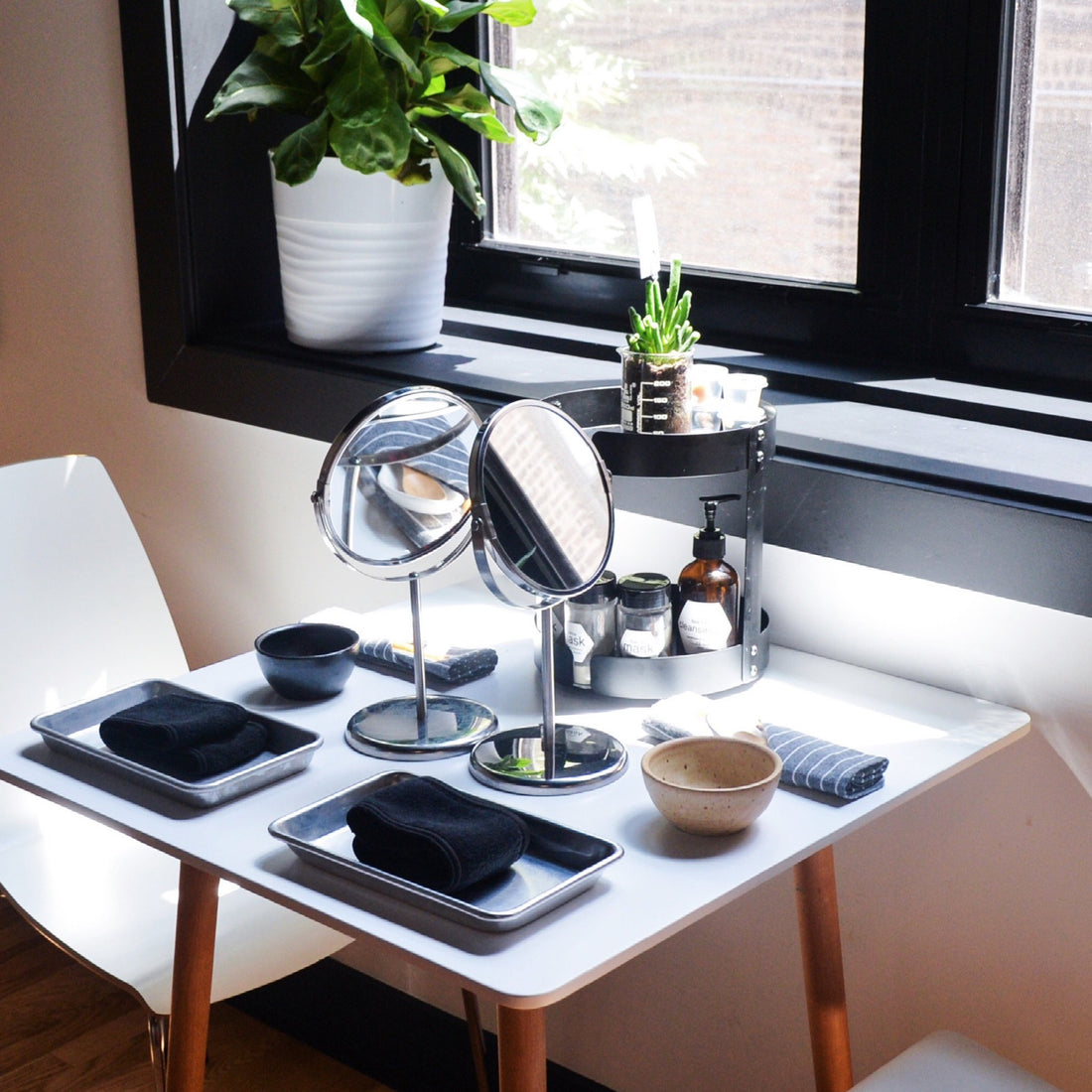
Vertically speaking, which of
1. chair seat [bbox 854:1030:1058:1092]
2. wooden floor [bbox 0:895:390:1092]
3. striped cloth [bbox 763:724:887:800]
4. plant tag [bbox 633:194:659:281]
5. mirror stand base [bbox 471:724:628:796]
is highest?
plant tag [bbox 633:194:659:281]

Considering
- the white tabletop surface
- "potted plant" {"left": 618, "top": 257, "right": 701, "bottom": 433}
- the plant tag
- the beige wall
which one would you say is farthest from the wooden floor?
the plant tag

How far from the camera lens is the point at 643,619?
4.89 feet

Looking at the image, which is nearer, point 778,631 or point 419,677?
point 419,677

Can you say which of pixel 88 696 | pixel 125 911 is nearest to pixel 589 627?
pixel 125 911

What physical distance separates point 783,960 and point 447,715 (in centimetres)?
50

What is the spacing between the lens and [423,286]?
1.99 metres

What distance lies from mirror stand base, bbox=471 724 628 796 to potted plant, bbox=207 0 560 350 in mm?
743

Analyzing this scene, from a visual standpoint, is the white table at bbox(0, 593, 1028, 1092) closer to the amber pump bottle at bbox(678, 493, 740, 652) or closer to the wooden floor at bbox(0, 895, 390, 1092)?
the amber pump bottle at bbox(678, 493, 740, 652)

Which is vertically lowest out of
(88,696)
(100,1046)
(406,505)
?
(100,1046)

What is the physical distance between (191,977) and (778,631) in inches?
27.0

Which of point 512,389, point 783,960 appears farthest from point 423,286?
point 783,960

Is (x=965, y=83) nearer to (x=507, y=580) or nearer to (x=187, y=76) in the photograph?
(x=507, y=580)

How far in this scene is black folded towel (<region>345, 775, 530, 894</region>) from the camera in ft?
3.72

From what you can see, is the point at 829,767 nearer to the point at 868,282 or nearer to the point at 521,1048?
the point at 521,1048
